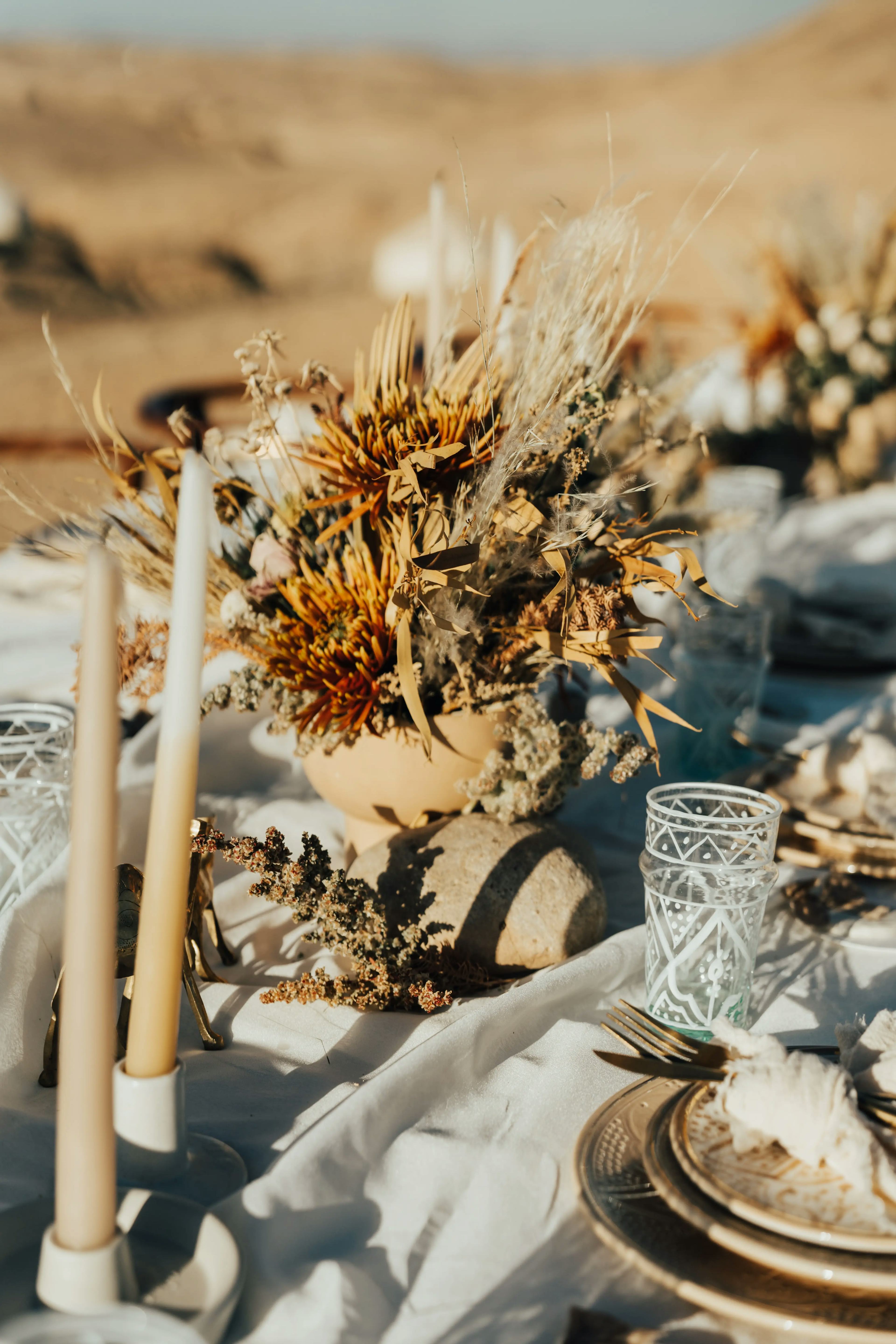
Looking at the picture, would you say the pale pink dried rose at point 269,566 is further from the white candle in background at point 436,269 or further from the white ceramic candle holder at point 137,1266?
the white ceramic candle holder at point 137,1266

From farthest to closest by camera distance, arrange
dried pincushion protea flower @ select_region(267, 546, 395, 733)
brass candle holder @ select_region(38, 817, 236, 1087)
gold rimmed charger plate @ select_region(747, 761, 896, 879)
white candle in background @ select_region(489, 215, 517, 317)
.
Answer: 1. white candle in background @ select_region(489, 215, 517, 317)
2. gold rimmed charger plate @ select_region(747, 761, 896, 879)
3. dried pincushion protea flower @ select_region(267, 546, 395, 733)
4. brass candle holder @ select_region(38, 817, 236, 1087)

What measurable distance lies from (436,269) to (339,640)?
0.51 metres

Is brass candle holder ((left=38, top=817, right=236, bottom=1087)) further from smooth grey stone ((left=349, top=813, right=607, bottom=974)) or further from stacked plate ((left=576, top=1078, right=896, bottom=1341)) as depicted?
stacked plate ((left=576, top=1078, right=896, bottom=1341))

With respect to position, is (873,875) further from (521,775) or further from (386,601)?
(386,601)

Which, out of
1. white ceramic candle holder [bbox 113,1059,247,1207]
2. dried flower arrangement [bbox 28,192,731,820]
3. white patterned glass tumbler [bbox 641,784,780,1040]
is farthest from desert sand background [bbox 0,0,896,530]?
white ceramic candle holder [bbox 113,1059,247,1207]

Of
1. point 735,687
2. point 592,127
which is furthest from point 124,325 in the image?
point 735,687

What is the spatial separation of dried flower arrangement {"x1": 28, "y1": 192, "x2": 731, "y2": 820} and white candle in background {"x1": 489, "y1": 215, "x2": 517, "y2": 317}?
272 millimetres

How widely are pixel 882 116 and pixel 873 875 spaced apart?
22358 mm

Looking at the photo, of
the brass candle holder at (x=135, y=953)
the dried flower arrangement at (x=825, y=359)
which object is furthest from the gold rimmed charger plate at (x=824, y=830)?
the dried flower arrangement at (x=825, y=359)

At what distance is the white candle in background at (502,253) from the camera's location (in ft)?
4.20

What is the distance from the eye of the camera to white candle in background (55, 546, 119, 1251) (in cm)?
45

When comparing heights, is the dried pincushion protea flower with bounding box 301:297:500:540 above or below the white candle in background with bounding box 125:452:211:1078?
above

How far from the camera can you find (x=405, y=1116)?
694 millimetres

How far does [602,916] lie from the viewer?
935mm
